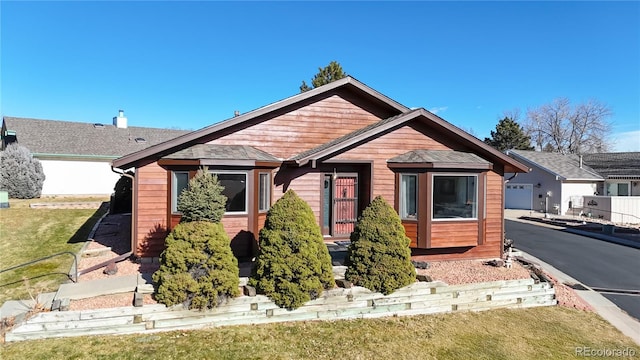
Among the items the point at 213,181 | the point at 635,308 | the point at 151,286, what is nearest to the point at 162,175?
the point at 213,181

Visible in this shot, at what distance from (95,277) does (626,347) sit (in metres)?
10.7

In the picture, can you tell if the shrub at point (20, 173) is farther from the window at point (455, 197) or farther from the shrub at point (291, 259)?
the window at point (455, 197)

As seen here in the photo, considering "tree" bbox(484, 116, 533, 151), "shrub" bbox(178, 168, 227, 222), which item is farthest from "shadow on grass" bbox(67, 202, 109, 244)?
"tree" bbox(484, 116, 533, 151)

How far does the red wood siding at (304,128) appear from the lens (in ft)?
32.6

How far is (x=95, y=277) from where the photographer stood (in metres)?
7.39

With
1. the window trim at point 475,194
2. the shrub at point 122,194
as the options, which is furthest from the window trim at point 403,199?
the shrub at point 122,194

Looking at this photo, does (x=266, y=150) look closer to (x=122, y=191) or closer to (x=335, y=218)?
(x=335, y=218)

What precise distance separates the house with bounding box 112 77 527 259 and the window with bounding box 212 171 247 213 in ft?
0.08

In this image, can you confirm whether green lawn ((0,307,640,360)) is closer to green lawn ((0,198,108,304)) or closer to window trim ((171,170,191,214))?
green lawn ((0,198,108,304))

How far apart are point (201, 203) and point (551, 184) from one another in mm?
26585

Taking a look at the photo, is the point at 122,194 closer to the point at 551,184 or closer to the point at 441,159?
the point at 441,159

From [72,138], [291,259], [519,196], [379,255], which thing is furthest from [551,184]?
[72,138]

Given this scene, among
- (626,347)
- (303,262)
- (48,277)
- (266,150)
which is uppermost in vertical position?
(266,150)

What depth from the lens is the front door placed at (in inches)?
406
